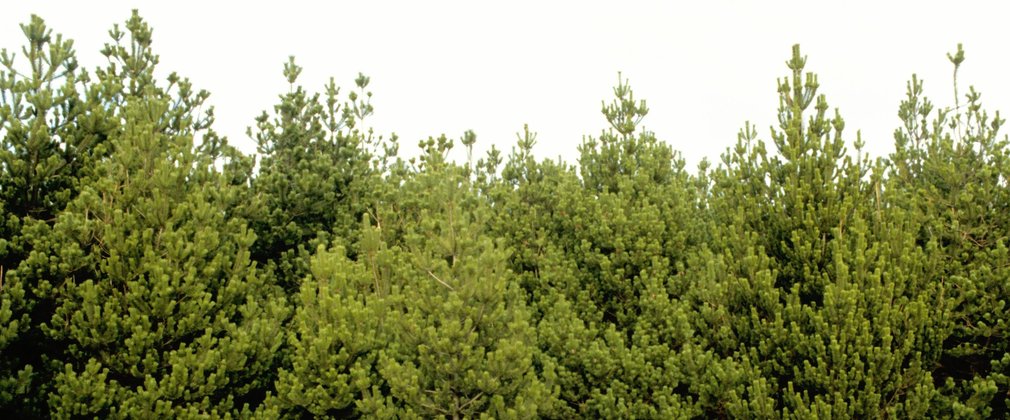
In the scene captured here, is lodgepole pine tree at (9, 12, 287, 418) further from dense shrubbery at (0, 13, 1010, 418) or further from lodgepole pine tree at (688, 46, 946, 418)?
lodgepole pine tree at (688, 46, 946, 418)

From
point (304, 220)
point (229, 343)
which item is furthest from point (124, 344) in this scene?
point (304, 220)

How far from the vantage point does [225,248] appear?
13.4 meters

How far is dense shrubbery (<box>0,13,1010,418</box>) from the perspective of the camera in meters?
11.8

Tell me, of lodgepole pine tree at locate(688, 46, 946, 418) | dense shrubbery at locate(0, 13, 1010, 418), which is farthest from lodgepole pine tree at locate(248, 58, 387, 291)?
lodgepole pine tree at locate(688, 46, 946, 418)

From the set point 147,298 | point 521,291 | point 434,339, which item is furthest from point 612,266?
point 147,298

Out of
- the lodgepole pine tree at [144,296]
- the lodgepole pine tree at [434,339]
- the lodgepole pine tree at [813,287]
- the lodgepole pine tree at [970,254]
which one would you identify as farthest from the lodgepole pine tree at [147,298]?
the lodgepole pine tree at [970,254]

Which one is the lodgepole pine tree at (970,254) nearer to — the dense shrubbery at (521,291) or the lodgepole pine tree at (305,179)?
the dense shrubbery at (521,291)

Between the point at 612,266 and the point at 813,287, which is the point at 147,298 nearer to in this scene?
the point at 612,266

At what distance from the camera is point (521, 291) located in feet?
48.8

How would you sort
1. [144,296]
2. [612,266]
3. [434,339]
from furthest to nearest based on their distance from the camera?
1. [612,266]
2. [144,296]
3. [434,339]

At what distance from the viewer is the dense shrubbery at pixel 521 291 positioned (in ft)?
38.6

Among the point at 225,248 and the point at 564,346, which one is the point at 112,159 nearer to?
the point at 225,248

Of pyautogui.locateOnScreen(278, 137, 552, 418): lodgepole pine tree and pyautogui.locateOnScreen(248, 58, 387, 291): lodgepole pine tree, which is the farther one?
pyautogui.locateOnScreen(248, 58, 387, 291): lodgepole pine tree

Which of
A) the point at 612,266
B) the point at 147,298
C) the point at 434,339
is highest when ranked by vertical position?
the point at 612,266
